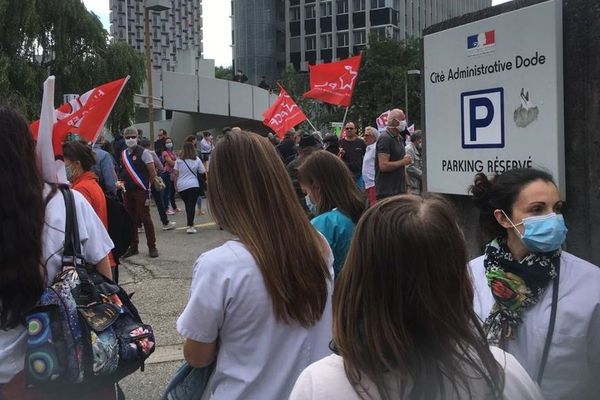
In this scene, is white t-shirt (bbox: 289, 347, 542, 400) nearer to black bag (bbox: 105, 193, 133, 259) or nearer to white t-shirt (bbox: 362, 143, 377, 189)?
black bag (bbox: 105, 193, 133, 259)

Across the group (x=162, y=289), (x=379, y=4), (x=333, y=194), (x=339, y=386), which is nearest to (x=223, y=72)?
(x=379, y=4)

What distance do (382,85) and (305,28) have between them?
35.8 meters

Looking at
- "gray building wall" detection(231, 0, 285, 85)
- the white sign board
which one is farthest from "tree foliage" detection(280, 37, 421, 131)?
the white sign board

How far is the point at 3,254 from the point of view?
212 cm

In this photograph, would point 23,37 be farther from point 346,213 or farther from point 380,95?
point 380,95

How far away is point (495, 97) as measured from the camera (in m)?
3.69

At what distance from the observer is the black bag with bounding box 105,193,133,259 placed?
13.3ft

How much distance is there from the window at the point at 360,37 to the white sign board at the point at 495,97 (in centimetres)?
7432

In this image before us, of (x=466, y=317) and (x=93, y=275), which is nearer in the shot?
(x=466, y=317)

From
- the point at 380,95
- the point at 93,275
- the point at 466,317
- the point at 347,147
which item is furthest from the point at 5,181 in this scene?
the point at 380,95

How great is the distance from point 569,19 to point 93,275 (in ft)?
9.14

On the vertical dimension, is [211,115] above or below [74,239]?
above

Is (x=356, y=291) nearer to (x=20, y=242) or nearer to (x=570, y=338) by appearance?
(x=570, y=338)

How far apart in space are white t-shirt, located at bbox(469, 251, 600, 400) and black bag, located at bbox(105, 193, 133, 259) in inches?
108
